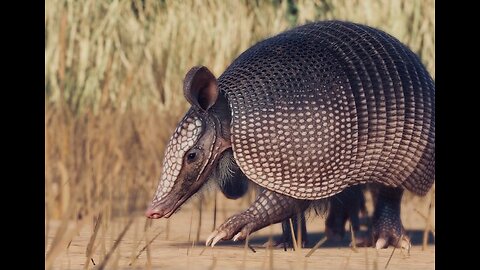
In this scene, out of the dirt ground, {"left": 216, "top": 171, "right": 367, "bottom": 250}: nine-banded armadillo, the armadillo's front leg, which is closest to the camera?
the dirt ground

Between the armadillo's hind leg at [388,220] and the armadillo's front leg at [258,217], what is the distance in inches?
29.2

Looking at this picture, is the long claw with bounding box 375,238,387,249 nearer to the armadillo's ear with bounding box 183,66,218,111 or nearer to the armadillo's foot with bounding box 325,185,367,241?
the armadillo's foot with bounding box 325,185,367,241

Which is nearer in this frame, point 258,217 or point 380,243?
point 258,217

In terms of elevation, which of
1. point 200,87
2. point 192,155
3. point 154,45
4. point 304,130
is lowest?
point 192,155

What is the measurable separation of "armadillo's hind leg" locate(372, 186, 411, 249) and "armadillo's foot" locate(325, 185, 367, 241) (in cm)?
16

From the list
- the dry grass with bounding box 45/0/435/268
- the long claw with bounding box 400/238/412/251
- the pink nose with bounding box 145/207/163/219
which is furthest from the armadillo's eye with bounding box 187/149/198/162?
the dry grass with bounding box 45/0/435/268

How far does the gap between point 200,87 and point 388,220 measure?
59.8 inches

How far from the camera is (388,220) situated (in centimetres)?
663

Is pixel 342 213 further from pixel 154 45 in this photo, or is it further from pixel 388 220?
pixel 154 45

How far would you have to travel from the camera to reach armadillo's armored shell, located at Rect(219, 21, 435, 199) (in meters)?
6.05

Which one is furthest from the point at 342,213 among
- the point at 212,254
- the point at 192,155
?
the point at 212,254

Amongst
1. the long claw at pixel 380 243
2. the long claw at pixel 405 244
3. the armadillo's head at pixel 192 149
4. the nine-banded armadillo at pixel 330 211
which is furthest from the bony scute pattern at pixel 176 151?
the long claw at pixel 405 244

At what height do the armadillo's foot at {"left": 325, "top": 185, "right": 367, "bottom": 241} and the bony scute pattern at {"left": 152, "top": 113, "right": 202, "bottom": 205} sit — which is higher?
the bony scute pattern at {"left": 152, "top": 113, "right": 202, "bottom": 205}
